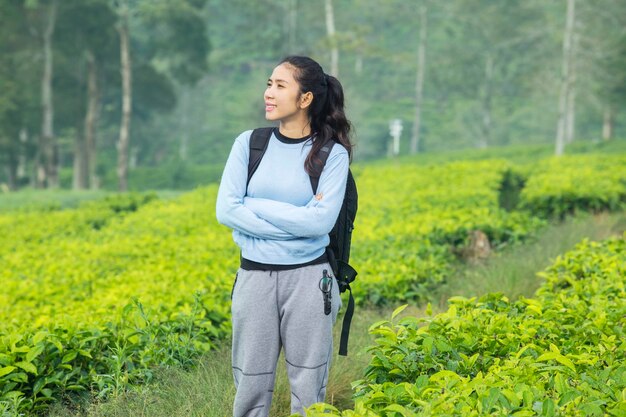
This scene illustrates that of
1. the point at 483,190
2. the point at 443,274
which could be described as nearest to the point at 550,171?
the point at 483,190

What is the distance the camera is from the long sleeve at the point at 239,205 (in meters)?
3.76

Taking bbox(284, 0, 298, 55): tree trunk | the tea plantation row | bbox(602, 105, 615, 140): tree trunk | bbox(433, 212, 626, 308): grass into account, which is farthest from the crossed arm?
bbox(602, 105, 615, 140): tree trunk

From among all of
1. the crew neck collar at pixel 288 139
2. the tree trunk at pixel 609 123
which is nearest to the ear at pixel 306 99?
the crew neck collar at pixel 288 139

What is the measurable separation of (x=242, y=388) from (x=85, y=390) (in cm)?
157

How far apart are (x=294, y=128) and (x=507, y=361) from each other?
4.94 ft

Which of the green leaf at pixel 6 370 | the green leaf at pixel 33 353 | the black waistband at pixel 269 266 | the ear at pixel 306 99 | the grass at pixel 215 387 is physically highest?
the ear at pixel 306 99

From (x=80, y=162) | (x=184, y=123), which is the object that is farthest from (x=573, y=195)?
(x=184, y=123)

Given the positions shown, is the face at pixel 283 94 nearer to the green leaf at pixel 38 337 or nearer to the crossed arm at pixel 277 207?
the crossed arm at pixel 277 207

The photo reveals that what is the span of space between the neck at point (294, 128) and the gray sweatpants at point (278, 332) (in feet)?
2.14

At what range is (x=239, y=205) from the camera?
12.5 ft

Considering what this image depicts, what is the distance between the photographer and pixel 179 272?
7.58m

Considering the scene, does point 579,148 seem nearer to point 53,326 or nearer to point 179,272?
point 179,272

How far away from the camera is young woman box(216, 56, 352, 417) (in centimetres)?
374

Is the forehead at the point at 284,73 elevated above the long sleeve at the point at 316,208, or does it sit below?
above
